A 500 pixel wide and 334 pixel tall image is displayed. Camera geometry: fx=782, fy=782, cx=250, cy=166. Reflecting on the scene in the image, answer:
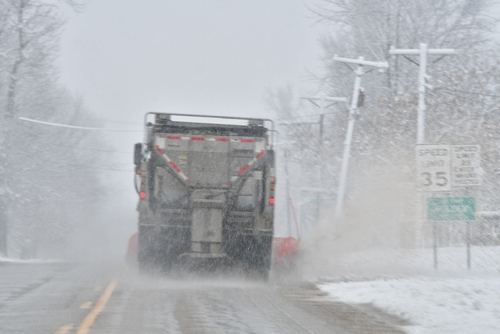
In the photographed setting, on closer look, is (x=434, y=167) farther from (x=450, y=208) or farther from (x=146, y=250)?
(x=146, y=250)

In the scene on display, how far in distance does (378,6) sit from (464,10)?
11.9 ft

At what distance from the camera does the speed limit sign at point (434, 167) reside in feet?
51.6

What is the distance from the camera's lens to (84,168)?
5159cm

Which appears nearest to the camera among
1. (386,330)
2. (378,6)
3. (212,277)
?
(386,330)

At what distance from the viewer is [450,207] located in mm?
15969

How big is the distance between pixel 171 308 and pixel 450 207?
7510mm

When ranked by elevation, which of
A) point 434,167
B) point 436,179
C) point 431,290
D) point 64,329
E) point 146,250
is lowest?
point 64,329

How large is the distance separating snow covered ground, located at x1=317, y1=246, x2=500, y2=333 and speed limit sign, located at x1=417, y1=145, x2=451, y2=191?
1.78 m

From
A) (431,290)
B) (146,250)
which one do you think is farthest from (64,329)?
(146,250)

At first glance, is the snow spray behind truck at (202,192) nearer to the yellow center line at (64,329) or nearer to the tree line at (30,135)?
the yellow center line at (64,329)

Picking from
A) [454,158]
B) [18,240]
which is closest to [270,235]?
[454,158]

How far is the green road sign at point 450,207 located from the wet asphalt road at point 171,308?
3.26 m

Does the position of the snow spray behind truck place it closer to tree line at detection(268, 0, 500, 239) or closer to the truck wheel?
the truck wheel

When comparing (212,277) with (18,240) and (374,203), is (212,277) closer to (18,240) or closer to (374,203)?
(374,203)
